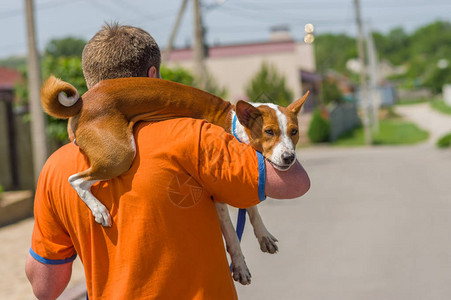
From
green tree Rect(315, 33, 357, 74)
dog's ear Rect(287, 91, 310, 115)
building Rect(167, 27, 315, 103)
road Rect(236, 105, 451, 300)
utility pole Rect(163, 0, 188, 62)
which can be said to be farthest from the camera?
green tree Rect(315, 33, 357, 74)

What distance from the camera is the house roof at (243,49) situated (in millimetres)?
32625

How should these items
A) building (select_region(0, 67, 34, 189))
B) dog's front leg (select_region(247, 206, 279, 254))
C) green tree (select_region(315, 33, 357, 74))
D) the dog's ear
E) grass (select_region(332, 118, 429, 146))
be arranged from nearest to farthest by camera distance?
the dog's ear → dog's front leg (select_region(247, 206, 279, 254)) → building (select_region(0, 67, 34, 189)) → grass (select_region(332, 118, 429, 146)) → green tree (select_region(315, 33, 357, 74))

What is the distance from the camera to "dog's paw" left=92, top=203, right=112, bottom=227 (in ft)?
6.05

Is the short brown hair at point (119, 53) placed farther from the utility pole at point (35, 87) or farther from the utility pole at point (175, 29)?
the utility pole at point (175, 29)

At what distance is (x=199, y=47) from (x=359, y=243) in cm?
847

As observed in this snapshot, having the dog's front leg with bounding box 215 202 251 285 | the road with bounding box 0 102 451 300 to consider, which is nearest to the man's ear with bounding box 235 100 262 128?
the dog's front leg with bounding box 215 202 251 285

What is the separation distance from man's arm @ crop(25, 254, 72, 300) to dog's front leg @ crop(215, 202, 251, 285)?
1.93 feet

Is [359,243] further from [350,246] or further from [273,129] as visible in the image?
[273,129]

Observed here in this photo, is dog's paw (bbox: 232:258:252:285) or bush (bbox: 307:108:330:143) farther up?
dog's paw (bbox: 232:258:252:285)

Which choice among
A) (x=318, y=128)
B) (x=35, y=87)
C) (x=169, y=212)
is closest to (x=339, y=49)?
(x=318, y=128)

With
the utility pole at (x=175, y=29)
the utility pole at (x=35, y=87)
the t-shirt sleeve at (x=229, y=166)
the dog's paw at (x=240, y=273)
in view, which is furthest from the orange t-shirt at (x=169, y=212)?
the utility pole at (x=175, y=29)

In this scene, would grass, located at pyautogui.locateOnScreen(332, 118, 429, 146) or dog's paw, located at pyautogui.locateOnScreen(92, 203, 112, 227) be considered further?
grass, located at pyautogui.locateOnScreen(332, 118, 429, 146)

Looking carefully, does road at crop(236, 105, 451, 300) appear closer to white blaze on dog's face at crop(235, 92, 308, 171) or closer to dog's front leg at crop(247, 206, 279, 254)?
dog's front leg at crop(247, 206, 279, 254)

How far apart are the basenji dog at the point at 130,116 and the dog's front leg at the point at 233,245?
0.20 feet
